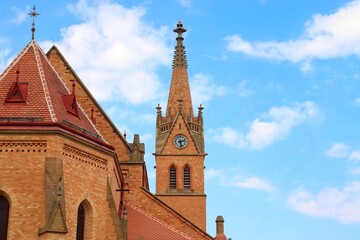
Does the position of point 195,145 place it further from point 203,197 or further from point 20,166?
point 20,166

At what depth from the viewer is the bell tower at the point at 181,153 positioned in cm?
6550

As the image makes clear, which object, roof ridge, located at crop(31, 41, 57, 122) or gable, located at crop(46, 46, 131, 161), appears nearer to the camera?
roof ridge, located at crop(31, 41, 57, 122)

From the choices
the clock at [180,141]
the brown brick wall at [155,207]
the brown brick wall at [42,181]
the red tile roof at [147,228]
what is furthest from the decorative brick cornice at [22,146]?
the clock at [180,141]

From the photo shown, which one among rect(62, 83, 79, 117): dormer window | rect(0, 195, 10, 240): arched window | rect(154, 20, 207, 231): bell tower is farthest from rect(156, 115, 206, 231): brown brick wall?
rect(0, 195, 10, 240): arched window

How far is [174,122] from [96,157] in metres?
45.9

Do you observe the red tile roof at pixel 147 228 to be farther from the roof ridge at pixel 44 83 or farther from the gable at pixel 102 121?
the roof ridge at pixel 44 83

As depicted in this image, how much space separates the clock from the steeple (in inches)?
120

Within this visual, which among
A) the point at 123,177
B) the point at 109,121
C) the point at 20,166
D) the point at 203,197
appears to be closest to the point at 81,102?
the point at 109,121

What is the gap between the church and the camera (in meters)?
20.9

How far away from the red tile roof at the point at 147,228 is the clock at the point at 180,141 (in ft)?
128

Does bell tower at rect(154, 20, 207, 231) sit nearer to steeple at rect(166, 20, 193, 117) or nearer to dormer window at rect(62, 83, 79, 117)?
steeple at rect(166, 20, 193, 117)

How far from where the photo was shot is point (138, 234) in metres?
26.6

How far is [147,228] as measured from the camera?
27.5 meters

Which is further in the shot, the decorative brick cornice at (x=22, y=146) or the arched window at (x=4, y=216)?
the decorative brick cornice at (x=22, y=146)
